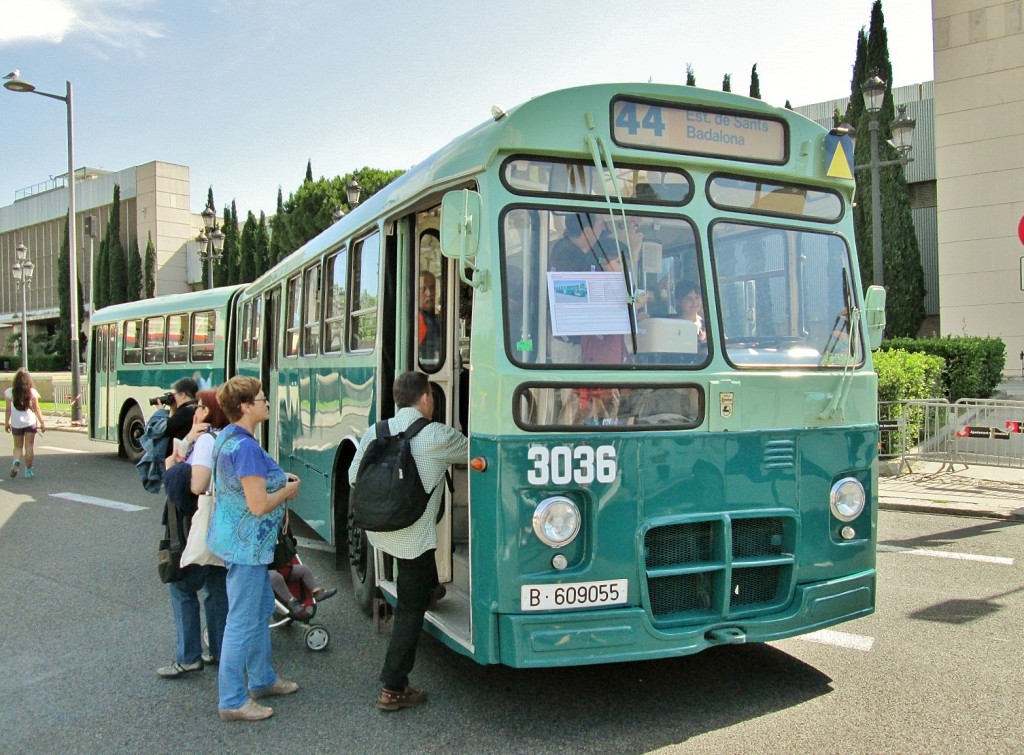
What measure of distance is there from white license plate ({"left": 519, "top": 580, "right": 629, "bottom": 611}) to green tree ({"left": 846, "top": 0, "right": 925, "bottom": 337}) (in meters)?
29.9

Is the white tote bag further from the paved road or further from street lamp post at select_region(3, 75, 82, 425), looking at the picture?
street lamp post at select_region(3, 75, 82, 425)

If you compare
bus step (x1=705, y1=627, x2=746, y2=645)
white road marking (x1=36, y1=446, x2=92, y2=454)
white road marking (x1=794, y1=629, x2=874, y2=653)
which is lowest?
white road marking (x1=794, y1=629, x2=874, y2=653)

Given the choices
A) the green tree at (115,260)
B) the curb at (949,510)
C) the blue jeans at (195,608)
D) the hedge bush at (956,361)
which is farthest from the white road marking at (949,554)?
the green tree at (115,260)

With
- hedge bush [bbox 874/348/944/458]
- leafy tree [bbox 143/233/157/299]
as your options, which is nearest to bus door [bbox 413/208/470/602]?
hedge bush [bbox 874/348/944/458]

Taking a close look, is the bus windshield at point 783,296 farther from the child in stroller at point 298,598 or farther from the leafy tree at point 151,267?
the leafy tree at point 151,267

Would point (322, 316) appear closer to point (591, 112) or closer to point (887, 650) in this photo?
point (591, 112)

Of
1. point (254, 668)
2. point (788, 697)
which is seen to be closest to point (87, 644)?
point (254, 668)

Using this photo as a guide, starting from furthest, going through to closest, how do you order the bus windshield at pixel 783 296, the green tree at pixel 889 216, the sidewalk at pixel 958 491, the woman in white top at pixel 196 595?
the green tree at pixel 889 216 < the sidewalk at pixel 958 491 < the woman in white top at pixel 196 595 < the bus windshield at pixel 783 296

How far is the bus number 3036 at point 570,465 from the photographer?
13.3 ft

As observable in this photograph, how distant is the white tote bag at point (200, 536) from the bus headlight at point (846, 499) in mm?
3251

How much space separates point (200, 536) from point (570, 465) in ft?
6.82

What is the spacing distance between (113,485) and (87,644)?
797 centimetres

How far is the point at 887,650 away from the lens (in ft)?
17.4

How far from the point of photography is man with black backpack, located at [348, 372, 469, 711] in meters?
4.34
